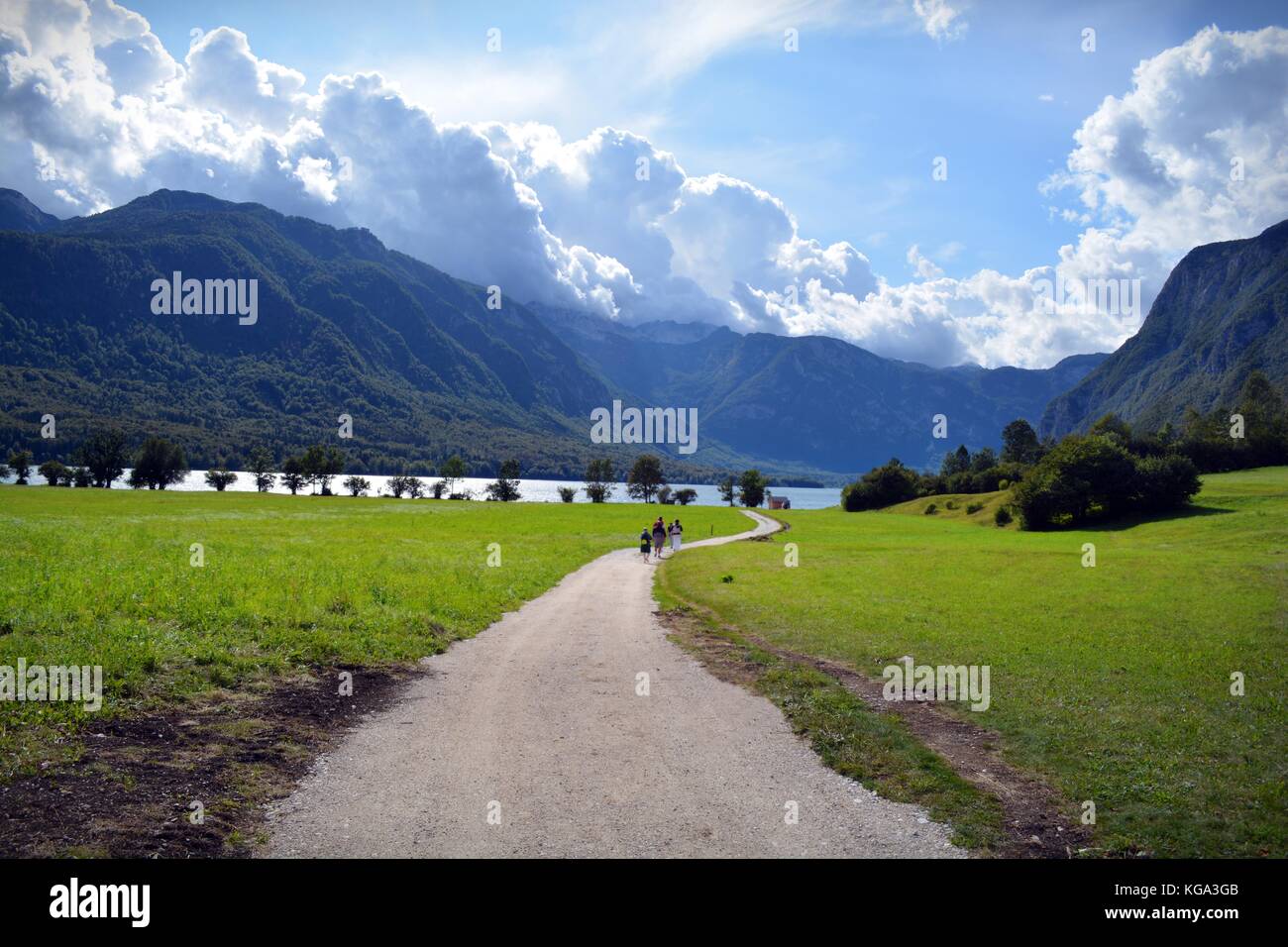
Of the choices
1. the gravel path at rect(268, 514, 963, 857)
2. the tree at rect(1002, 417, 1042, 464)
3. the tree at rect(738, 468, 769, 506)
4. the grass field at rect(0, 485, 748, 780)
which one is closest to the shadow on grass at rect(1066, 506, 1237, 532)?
the grass field at rect(0, 485, 748, 780)

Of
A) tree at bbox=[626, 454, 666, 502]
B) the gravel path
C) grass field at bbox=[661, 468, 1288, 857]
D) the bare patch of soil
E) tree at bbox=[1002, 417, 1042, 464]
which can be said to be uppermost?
tree at bbox=[1002, 417, 1042, 464]

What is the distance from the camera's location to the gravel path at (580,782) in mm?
9312

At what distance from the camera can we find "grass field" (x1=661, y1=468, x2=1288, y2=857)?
11.2 m

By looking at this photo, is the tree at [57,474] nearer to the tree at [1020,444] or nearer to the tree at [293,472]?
the tree at [293,472]

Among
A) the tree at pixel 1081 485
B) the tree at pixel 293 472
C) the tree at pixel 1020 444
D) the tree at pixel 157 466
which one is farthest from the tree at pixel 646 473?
the tree at pixel 157 466

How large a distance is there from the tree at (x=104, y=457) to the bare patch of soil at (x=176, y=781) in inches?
7612

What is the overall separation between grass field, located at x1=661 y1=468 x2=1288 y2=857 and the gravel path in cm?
405

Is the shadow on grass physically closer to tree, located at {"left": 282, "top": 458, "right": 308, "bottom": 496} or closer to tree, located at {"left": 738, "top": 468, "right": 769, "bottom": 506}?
tree, located at {"left": 738, "top": 468, "right": 769, "bottom": 506}

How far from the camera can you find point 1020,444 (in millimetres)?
186875

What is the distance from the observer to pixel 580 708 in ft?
53.1

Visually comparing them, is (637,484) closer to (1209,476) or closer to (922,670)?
(1209,476)
